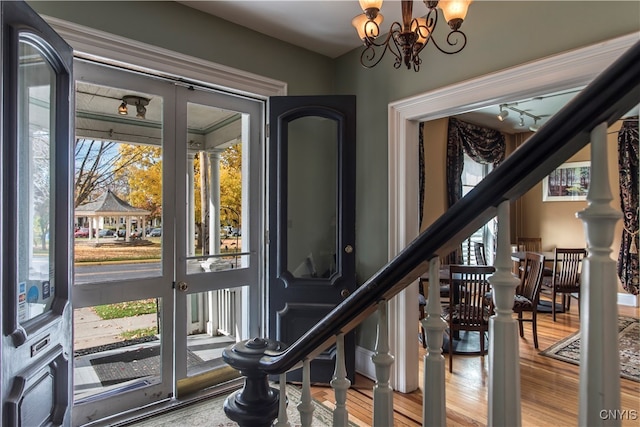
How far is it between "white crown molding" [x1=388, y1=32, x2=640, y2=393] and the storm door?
2.06 metres

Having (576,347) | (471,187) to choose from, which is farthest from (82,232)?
(471,187)

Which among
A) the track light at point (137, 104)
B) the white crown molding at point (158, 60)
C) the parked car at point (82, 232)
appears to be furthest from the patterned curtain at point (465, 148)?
the parked car at point (82, 232)

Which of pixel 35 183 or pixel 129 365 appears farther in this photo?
pixel 129 365

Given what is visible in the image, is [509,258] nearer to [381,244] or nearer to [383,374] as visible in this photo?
[383,374]

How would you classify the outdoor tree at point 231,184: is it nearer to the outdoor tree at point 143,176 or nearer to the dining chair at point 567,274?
the outdoor tree at point 143,176

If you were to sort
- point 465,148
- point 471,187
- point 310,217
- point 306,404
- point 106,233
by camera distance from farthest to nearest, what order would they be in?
point 471,187, point 465,148, point 310,217, point 106,233, point 306,404

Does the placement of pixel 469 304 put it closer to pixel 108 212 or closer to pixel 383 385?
pixel 383 385

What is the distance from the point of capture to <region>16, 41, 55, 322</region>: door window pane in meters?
1.43

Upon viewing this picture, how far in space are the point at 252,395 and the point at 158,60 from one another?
2169mm

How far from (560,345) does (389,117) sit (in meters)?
2.96

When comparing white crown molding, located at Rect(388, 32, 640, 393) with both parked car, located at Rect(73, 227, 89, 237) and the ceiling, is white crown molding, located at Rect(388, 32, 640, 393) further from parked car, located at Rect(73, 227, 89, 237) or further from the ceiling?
parked car, located at Rect(73, 227, 89, 237)

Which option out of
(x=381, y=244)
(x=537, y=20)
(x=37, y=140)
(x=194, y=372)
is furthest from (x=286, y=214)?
(x=537, y=20)

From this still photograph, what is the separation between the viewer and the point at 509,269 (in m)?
0.57

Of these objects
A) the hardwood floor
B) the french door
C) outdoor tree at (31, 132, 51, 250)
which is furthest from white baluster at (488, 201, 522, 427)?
the french door
